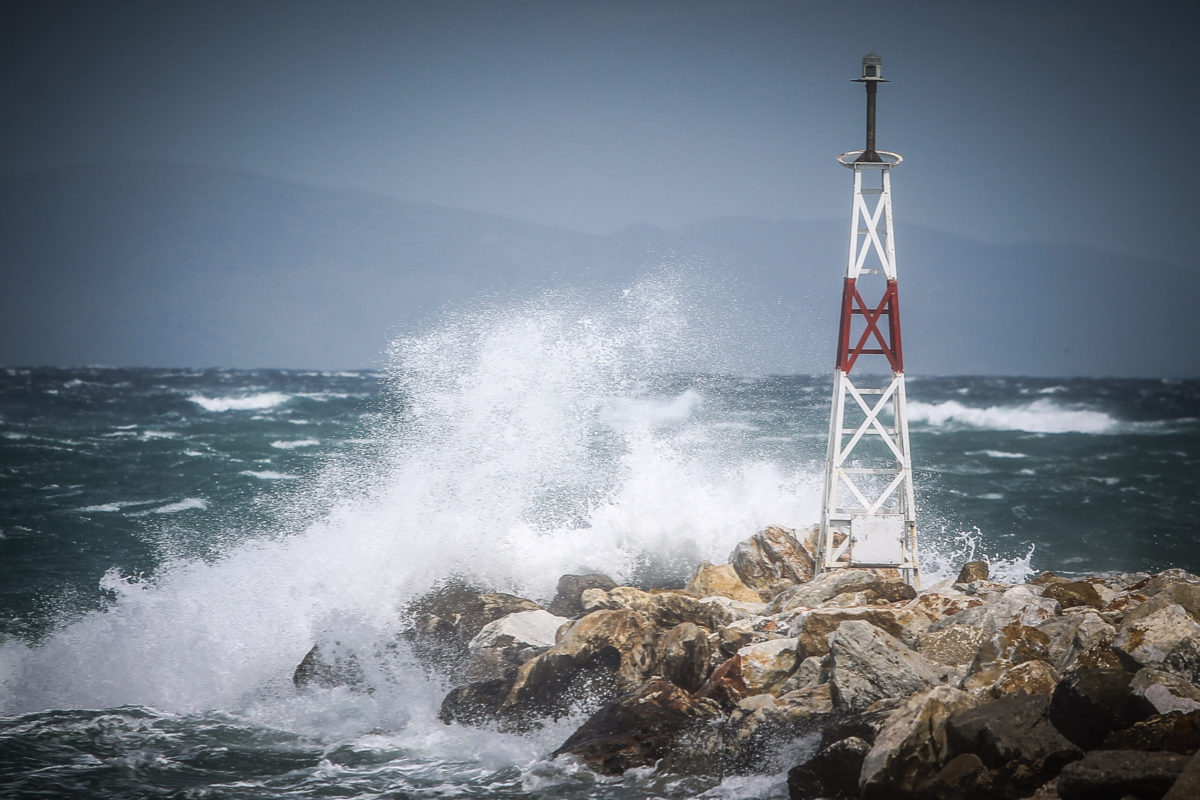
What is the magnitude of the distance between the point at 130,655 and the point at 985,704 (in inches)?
434

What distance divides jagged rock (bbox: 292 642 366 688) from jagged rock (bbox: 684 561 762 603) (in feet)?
15.5

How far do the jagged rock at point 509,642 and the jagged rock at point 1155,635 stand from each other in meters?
6.20

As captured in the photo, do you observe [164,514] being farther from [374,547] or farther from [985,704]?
[985,704]

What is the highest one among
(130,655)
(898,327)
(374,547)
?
(898,327)

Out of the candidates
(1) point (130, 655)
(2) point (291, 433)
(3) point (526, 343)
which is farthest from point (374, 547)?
(2) point (291, 433)

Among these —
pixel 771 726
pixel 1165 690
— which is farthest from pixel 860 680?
pixel 1165 690

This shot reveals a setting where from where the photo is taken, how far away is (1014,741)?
7.21 metres

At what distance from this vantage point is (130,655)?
13297mm

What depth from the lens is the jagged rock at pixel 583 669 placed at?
10539 millimetres

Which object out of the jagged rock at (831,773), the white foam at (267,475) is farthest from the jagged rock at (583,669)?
the white foam at (267,475)

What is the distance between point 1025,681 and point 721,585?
6.23 meters

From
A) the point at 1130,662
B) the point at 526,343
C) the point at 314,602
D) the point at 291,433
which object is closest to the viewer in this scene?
the point at 1130,662

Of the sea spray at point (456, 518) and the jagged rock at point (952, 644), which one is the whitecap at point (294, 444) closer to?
the sea spray at point (456, 518)

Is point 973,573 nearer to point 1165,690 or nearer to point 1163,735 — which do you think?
point 1165,690
